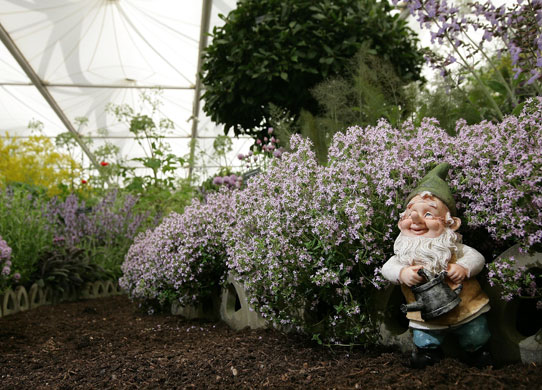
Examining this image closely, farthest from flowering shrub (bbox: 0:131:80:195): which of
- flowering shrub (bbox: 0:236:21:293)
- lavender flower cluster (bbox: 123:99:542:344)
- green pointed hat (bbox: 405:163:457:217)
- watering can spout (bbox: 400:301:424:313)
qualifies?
watering can spout (bbox: 400:301:424:313)

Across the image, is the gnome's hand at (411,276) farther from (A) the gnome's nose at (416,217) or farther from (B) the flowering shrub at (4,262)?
(B) the flowering shrub at (4,262)

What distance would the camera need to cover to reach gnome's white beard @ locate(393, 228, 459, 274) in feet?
4.96

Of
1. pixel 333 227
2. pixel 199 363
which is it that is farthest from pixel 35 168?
pixel 333 227

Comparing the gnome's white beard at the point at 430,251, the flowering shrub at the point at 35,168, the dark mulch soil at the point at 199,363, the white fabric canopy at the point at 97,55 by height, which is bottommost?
the dark mulch soil at the point at 199,363

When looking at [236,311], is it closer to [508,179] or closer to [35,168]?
[508,179]

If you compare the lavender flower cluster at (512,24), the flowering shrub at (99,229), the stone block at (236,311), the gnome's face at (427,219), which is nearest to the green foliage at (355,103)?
the lavender flower cluster at (512,24)

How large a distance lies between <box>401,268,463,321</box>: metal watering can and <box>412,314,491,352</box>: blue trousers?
0.10 m

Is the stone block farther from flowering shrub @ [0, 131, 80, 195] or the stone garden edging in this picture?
flowering shrub @ [0, 131, 80, 195]

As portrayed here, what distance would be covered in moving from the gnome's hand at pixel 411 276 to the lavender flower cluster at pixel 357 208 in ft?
0.55

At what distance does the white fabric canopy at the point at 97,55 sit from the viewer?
990cm

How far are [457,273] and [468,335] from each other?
205mm

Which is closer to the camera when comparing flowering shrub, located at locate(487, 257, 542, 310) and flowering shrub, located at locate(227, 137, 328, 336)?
flowering shrub, located at locate(487, 257, 542, 310)

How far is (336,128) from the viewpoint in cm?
308

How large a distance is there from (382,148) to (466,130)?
34 centimetres
